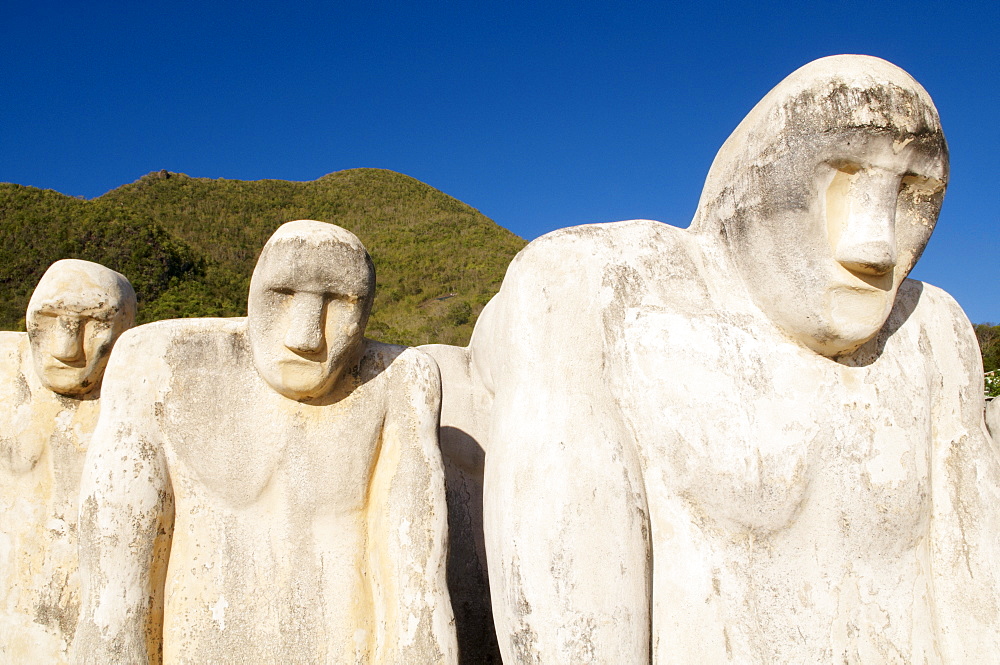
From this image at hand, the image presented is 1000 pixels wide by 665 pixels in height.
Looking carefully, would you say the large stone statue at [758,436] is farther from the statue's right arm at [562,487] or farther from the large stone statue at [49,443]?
the large stone statue at [49,443]

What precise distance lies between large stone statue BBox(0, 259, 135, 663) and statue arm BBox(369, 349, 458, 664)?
110cm

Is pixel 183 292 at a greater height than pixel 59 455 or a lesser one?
greater

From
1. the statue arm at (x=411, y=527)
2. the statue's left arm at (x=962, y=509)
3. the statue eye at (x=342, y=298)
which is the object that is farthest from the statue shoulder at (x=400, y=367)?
the statue's left arm at (x=962, y=509)

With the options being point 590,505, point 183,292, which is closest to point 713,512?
point 590,505

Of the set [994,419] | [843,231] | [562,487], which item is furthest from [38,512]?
[994,419]

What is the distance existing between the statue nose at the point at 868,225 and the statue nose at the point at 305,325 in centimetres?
125

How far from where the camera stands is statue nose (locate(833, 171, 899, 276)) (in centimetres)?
176

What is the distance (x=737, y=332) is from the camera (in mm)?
1854

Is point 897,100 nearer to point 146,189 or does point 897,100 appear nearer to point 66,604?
point 66,604

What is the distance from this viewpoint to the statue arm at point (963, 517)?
73.7 inches

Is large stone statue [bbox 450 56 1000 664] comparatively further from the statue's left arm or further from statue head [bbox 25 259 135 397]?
statue head [bbox 25 259 135 397]

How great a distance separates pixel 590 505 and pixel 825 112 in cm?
99

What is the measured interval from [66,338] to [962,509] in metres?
2.59

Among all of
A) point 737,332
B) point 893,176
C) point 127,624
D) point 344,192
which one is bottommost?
point 127,624
